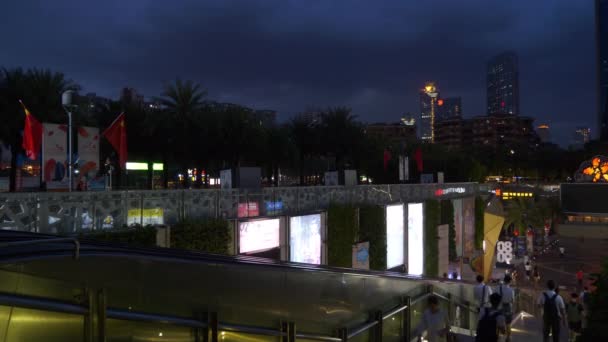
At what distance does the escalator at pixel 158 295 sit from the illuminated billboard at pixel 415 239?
20724 millimetres

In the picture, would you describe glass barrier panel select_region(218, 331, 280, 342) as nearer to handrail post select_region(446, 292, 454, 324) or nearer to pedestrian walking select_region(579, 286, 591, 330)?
pedestrian walking select_region(579, 286, 591, 330)

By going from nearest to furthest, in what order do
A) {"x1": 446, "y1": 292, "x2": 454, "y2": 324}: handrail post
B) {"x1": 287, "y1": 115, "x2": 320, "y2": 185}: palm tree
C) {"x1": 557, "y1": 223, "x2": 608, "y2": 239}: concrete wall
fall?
{"x1": 446, "y1": 292, "x2": 454, "y2": 324}: handrail post → {"x1": 287, "y1": 115, "x2": 320, "y2": 185}: palm tree → {"x1": 557, "y1": 223, "x2": 608, "y2": 239}: concrete wall

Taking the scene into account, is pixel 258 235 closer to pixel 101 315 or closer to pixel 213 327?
pixel 213 327

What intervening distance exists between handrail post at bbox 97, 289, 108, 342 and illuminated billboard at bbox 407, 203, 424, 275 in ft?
79.0

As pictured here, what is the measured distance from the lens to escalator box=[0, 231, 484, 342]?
110 inches

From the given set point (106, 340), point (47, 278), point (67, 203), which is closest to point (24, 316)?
point (47, 278)

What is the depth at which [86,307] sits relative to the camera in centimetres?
315

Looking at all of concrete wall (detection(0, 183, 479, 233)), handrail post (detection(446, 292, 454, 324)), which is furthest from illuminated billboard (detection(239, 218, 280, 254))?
handrail post (detection(446, 292, 454, 324))

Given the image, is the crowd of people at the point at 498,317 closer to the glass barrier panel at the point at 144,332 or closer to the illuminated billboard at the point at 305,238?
the glass barrier panel at the point at 144,332

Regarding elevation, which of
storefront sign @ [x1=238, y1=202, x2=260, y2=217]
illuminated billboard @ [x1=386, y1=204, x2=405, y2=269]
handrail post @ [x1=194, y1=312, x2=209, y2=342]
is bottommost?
illuminated billboard @ [x1=386, y1=204, x2=405, y2=269]

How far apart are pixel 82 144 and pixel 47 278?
571 inches

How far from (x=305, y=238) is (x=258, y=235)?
295cm

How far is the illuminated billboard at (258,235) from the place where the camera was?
15031 mm

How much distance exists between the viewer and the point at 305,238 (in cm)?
1823
